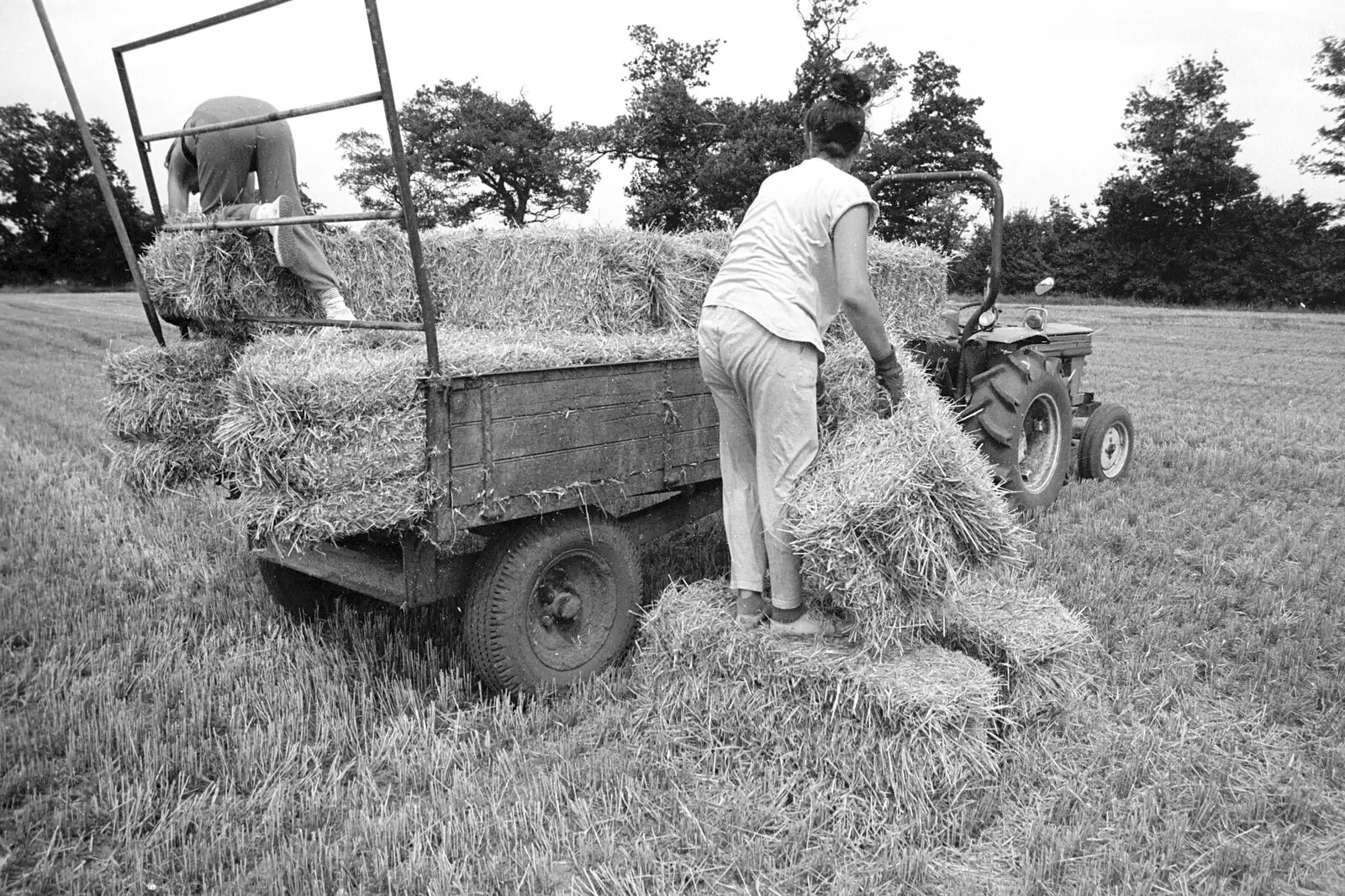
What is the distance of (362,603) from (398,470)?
2.06 m

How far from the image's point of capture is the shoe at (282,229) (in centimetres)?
369

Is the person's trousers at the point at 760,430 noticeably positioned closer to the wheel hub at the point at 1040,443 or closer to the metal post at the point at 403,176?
the metal post at the point at 403,176

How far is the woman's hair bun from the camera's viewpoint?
316cm

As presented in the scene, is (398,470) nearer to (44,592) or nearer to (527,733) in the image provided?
(527,733)

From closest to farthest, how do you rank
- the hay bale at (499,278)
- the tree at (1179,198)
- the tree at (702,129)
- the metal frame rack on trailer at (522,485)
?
the metal frame rack on trailer at (522,485)
the hay bale at (499,278)
the tree at (702,129)
the tree at (1179,198)

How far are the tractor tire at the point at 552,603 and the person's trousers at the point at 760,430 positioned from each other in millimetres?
556

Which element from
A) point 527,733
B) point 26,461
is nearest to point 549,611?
point 527,733

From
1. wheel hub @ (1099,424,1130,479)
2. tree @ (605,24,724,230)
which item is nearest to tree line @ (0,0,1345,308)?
tree @ (605,24,724,230)

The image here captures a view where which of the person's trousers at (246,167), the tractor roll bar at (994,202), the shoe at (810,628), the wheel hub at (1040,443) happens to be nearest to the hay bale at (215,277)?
the person's trousers at (246,167)

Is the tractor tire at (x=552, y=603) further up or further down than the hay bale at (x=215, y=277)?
further down

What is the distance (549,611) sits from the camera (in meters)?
3.64

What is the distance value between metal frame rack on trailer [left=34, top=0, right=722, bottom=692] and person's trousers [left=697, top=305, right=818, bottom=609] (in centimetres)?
43

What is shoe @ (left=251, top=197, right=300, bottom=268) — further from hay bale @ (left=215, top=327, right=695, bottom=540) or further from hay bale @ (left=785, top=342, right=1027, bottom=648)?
hay bale @ (left=785, top=342, right=1027, bottom=648)

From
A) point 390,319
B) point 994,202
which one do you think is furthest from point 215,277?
point 994,202
